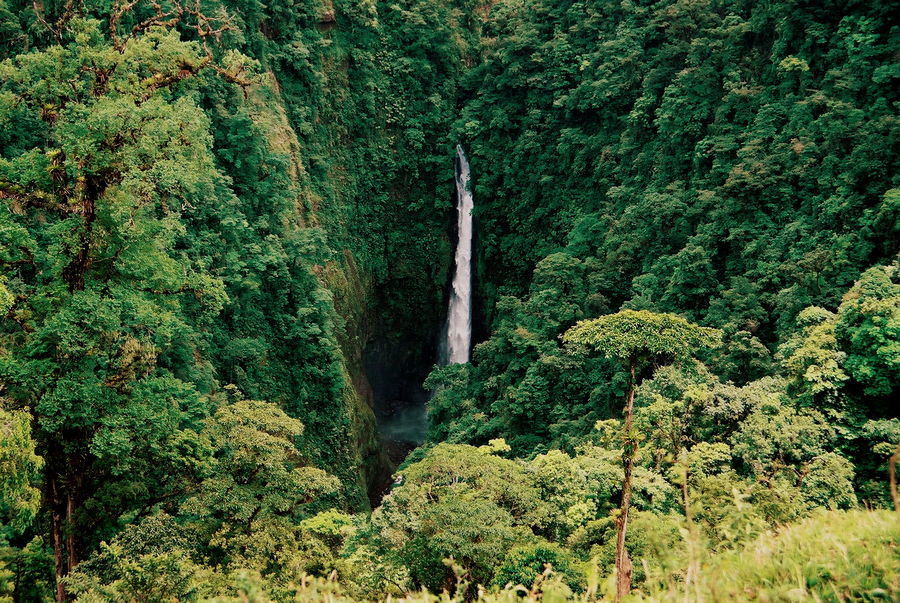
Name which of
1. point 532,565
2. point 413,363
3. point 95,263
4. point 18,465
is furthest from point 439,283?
point 18,465

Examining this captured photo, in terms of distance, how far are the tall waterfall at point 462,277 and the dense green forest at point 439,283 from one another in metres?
0.72

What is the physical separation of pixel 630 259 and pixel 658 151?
4.55 meters

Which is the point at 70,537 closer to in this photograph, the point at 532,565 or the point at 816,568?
the point at 532,565

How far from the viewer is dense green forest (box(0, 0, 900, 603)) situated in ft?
29.6

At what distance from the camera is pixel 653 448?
12.1 metres

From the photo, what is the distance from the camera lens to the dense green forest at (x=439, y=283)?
355 inches

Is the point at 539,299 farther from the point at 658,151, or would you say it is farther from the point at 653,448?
the point at 653,448

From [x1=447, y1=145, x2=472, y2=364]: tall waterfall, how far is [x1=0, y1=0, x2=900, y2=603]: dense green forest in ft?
2.35

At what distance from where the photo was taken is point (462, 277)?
30797 mm

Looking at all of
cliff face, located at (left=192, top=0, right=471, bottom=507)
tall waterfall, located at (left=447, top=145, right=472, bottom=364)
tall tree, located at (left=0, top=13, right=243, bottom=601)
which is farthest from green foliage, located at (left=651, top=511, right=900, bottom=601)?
tall waterfall, located at (left=447, top=145, right=472, bottom=364)

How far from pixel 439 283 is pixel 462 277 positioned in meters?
1.16

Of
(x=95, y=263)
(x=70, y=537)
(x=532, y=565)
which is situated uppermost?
(x=95, y=263)

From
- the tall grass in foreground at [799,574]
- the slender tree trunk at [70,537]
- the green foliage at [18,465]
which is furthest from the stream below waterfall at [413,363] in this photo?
the tall grass in foreground at [799,574]

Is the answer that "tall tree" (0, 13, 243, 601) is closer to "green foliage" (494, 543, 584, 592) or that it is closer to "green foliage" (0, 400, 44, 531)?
"green foliage" (0, 400, 44, 531)
